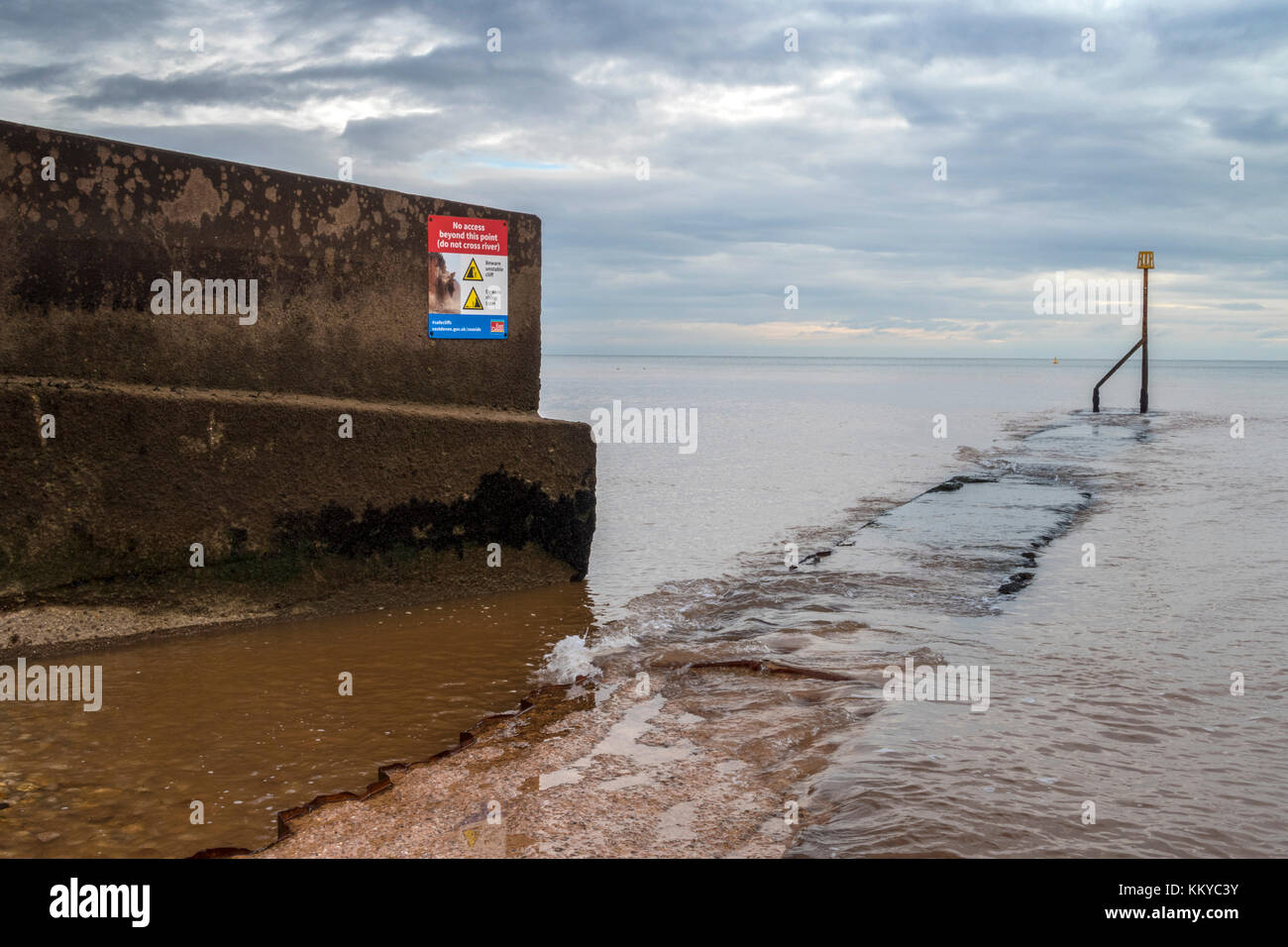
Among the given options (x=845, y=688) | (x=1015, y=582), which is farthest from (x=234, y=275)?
(x=1015, y=582)

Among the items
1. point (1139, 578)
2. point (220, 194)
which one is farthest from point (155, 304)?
point (1139, 578)

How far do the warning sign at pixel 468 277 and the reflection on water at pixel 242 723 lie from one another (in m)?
1.68

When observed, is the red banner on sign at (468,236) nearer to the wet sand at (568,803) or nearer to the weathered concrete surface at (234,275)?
the weathered concrete surface at (234,275)

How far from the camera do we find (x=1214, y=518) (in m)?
9.34

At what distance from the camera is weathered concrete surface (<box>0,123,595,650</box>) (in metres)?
4.51

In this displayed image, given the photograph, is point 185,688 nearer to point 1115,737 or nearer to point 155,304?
point 155,304

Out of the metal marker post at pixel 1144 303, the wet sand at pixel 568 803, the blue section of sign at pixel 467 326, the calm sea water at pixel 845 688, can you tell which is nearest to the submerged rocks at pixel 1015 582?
the calm sea water at pixel 845 688

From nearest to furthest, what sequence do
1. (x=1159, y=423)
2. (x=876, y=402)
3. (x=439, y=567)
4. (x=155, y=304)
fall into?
(x=155, y=304) → (x=439, y=567) → (x=1159, y=423) → (x=876, y=402)

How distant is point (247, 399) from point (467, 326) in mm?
1396

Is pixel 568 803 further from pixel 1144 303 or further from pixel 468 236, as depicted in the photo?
pixel 1144 303

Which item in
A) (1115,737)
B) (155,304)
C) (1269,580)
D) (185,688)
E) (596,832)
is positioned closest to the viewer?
(596,832)

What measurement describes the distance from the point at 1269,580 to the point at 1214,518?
9.90 feet

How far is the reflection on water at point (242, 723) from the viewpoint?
3.07 metres

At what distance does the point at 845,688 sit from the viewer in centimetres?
444
